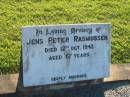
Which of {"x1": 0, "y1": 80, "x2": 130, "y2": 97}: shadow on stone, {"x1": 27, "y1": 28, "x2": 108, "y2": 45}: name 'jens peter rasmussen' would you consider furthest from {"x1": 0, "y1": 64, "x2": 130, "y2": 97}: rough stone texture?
{"x1": 27, "y1": 28, "x2": 108, "y2": 45}: name 'jens peter rasmussen'

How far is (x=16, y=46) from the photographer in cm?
620

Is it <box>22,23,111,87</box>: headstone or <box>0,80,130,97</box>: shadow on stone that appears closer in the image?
<box>22,23,111,87</box>: headstone

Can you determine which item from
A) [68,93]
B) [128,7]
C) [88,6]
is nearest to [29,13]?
[88,6]

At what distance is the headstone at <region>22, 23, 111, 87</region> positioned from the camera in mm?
4594

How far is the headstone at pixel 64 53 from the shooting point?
4.59m

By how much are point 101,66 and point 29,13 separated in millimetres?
2924

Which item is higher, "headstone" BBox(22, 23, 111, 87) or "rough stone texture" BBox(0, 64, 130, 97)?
"headstone" BBox(22, 23, 111, 87)

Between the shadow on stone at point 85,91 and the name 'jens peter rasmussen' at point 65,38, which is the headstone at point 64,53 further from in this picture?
the shadow on stone at point 85,91

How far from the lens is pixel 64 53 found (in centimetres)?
473

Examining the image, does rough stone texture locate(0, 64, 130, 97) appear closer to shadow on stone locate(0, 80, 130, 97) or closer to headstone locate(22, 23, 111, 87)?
shadow on stone locate(0, 80, 130, 97)

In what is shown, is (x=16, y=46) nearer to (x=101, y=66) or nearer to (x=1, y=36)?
(x=1, y=36)

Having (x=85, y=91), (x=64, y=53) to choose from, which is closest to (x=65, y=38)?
(x=64, y=53)

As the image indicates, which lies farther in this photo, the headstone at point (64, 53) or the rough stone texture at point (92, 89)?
the rough stone texture at point (92, 89)

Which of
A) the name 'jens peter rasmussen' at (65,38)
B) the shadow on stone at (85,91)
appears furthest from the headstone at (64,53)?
the shadow on stone at (85,91)
